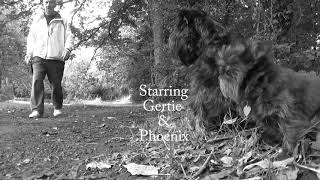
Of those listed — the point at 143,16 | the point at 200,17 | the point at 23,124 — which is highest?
the point at 143,16

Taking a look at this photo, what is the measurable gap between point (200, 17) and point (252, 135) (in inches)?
48.9

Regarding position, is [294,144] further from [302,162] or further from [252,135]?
[252,135]

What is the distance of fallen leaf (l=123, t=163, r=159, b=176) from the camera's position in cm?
356

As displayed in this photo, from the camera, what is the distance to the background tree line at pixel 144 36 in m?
6.44

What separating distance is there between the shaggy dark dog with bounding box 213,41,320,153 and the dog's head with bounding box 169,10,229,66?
0.31m

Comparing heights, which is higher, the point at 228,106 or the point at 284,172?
the point at 228,106

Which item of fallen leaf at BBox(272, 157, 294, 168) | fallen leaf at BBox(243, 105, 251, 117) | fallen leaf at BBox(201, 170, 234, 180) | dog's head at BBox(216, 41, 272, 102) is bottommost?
fallen leaf at BBox(201, 170, 234, 180)

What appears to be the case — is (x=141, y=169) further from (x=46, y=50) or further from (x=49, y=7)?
(x=49, y=7)

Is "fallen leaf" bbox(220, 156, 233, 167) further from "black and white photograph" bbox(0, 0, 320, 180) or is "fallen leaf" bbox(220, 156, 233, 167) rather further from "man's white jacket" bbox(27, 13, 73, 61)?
"man's white jacket" bbox(27, 13, 73, 61)

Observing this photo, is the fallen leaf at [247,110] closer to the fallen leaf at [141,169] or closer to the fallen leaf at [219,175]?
the fallen leaf at [219,175]

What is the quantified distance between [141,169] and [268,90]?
1.19 meters

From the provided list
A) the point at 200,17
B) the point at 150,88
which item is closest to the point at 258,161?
the point at 200,17

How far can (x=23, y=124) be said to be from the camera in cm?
723

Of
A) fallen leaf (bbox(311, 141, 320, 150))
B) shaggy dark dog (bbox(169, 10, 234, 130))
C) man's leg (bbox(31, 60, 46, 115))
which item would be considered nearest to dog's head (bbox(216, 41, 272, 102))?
shaggy dark dog (bbox(169, 10, 234, 130))
